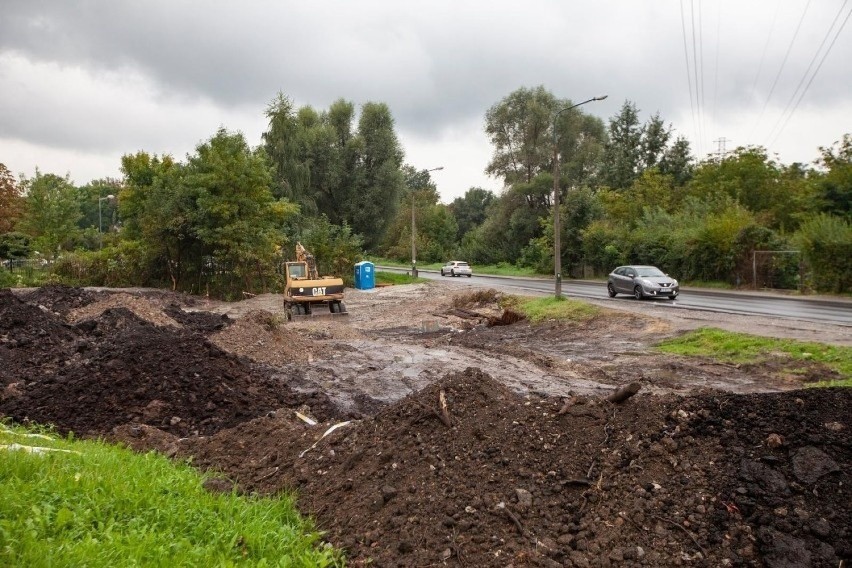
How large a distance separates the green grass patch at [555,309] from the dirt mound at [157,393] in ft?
41.5

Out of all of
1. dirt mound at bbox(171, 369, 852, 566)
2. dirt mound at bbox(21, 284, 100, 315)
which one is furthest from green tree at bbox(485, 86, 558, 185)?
dirt mound at bbox(171, 369, 852, 566)

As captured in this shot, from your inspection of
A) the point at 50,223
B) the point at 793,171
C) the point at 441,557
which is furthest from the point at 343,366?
the point at 793,171

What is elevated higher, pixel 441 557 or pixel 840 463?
pixel 840 463

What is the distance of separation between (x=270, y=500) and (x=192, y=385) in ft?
17.6

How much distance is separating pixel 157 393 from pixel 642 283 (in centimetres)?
2425

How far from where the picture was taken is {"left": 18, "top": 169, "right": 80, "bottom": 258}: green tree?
51.9 metres

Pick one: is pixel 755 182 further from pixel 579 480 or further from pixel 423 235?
pixel 579 480

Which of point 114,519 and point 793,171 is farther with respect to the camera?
point 793,171

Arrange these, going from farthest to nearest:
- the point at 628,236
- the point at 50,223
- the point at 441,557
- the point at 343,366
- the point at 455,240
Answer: the point at 455,240, the point at 50,223, the point at 628,236, the point at 343,366, the point at 441,557

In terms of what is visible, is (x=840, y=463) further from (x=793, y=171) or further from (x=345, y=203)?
(x=793, y=171)

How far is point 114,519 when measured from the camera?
188 inches

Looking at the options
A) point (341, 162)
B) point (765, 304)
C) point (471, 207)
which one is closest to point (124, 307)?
point (765, 304)

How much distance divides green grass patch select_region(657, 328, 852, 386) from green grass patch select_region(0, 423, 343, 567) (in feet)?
34.2

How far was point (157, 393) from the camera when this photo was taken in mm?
9898
